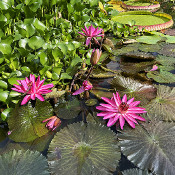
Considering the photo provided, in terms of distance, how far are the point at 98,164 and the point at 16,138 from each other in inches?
25.5

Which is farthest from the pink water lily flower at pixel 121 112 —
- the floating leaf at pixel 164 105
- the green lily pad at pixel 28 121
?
the green lily pad at pixel 28 121

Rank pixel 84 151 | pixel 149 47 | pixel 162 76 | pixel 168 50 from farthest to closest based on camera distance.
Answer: pixel 149 47, pixel 168 50, pixel 162 76, pixel 84 151

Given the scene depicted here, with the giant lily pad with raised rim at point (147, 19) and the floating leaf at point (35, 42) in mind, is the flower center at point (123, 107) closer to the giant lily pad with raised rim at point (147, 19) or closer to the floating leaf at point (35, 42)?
the floating leaf at point (35, 42)

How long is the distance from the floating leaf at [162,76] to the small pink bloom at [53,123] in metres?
1.16

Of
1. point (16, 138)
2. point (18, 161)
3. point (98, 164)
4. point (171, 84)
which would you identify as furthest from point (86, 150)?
point (171, 84)

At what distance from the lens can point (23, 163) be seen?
42.6 inches

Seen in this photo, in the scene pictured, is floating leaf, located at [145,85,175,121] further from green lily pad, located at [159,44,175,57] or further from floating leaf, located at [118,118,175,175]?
green lily pad, located at [159,44,175,57]

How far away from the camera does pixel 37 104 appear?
144 centimetres

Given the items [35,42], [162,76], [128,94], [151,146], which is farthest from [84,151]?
[162,76]

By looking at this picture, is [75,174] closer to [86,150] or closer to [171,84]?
[86,150]

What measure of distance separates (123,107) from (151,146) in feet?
1.05

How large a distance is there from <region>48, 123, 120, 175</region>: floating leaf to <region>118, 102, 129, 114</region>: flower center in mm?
174

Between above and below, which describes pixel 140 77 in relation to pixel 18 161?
above

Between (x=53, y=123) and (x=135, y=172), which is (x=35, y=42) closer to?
(x=53, y=123)
